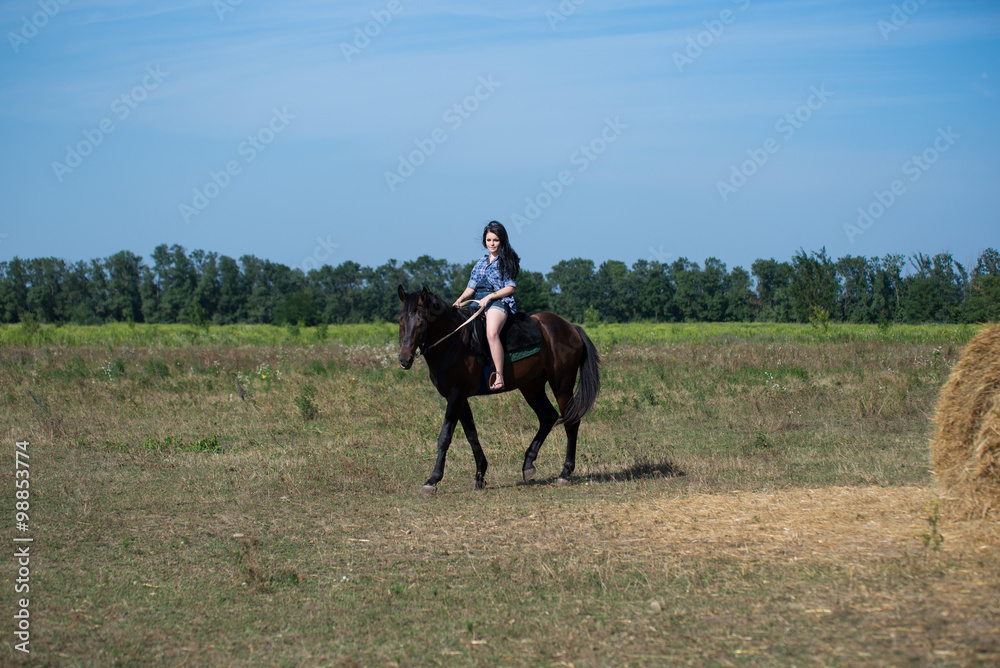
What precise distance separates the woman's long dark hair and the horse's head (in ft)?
3.13

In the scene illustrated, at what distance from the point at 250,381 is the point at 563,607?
12.5 m

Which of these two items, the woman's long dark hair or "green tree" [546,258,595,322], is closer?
the woman's long dark hair

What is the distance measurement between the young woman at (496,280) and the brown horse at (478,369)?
22 cm

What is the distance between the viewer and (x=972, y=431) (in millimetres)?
5668

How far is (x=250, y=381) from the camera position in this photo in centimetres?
1570

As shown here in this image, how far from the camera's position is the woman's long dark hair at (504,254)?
8.15 m

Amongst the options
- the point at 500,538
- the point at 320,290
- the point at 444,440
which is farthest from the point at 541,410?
the point at 320,290

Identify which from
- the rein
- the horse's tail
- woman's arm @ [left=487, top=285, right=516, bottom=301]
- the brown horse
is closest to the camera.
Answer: the brown horse

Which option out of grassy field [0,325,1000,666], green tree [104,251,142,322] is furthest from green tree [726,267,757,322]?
grassy field [0,325,1000,666]

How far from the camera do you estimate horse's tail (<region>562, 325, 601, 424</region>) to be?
28.8 ft

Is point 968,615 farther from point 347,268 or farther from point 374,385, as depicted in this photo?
point 347,268

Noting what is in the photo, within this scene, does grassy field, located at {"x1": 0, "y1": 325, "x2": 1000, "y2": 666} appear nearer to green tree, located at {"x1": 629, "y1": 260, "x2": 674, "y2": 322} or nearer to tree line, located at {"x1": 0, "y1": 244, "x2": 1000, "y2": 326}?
tree line, located at {"x1": 0, "y1": 244, "x2": 1000, "y2": 326}

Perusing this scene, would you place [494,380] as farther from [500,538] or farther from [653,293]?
[653,293]

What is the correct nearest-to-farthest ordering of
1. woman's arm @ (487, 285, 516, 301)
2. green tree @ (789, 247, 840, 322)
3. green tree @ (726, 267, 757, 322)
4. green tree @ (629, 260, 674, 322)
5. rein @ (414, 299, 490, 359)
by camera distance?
rein @ (414, 299, 490, 359) < woman's arm @ (487, 285, 516, 301) < green tree @ (789, 247, 840, 322) < green tree @ (726, 267, 757, 322) < green tree @ (629, 260, 674, 322)
